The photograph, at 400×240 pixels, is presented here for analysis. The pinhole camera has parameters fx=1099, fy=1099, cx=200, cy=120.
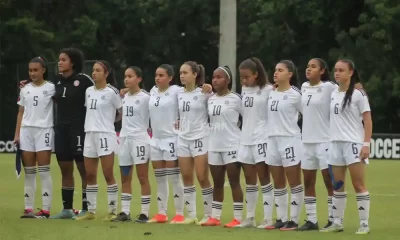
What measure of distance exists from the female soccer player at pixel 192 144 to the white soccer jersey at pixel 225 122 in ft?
0.78

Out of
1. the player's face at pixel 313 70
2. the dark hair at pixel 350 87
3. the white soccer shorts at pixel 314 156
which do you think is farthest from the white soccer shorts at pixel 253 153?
the dark hair at pixel 350 87

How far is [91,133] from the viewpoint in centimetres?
1556

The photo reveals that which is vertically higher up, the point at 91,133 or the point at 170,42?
the point at 170,42

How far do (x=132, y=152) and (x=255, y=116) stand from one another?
1.96m

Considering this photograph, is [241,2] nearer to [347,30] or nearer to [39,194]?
[347,30]

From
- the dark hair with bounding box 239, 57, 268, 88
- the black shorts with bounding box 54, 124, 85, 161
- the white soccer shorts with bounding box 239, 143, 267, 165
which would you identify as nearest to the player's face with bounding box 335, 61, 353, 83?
the dark hair with bounding box 239, 57, 268, 88

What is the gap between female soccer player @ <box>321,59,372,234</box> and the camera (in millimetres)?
13758

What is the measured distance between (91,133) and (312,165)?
331 centimetres

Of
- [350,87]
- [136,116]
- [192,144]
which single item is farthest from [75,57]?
[350,87]

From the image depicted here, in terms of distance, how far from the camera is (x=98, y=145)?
51.0 ft

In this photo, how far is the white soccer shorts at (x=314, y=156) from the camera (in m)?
14.1

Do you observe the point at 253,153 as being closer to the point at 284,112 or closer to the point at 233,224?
the point at 284,112

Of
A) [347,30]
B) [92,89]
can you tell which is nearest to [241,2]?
[347,30]

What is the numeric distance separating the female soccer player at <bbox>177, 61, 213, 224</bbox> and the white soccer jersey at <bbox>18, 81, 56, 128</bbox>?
2068 mm
